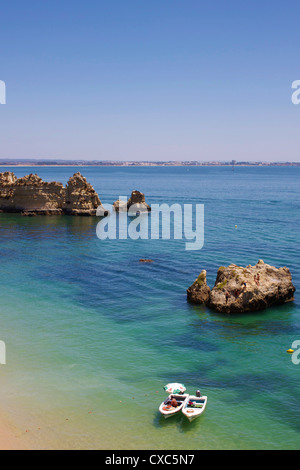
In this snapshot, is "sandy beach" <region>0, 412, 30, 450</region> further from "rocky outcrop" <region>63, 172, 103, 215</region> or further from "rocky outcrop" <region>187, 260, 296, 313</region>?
"rocky outcrop" <region>63, 172, 103, 215</region>

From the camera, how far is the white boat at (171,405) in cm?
2300

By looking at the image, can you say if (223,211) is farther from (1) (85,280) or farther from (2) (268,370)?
(2) (268,370)

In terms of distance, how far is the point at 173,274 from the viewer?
49531 millimetres

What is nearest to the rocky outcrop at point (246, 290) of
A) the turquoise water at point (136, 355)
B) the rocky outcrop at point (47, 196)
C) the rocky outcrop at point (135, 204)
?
the turquoise water at point (136, 355)

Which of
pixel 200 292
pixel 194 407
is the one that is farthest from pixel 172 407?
pixel 200 292

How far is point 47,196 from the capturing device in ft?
319

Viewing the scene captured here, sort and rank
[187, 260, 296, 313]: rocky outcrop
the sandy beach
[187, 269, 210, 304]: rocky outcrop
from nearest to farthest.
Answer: the sandy beach
[187, 260, 296, 313]: rocky outcrop
[187, 269, 210, 304]: rocky outcrop

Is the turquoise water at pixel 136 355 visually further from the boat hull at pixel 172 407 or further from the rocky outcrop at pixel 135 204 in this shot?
the rocky outcrop at pixel 135 204

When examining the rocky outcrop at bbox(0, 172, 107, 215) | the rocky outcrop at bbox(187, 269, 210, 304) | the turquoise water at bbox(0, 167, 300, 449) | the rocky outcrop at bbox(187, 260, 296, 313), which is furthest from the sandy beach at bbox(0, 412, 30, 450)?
the rocky outcrop at bbox(0, 172, 107, 215)

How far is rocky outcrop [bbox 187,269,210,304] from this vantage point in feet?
132

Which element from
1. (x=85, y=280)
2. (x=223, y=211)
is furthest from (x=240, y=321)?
(x=223, y=211)

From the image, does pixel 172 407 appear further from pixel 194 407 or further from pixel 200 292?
pixel 200 292

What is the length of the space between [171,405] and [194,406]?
1.26 m

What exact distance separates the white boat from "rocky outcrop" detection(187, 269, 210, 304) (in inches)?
647
